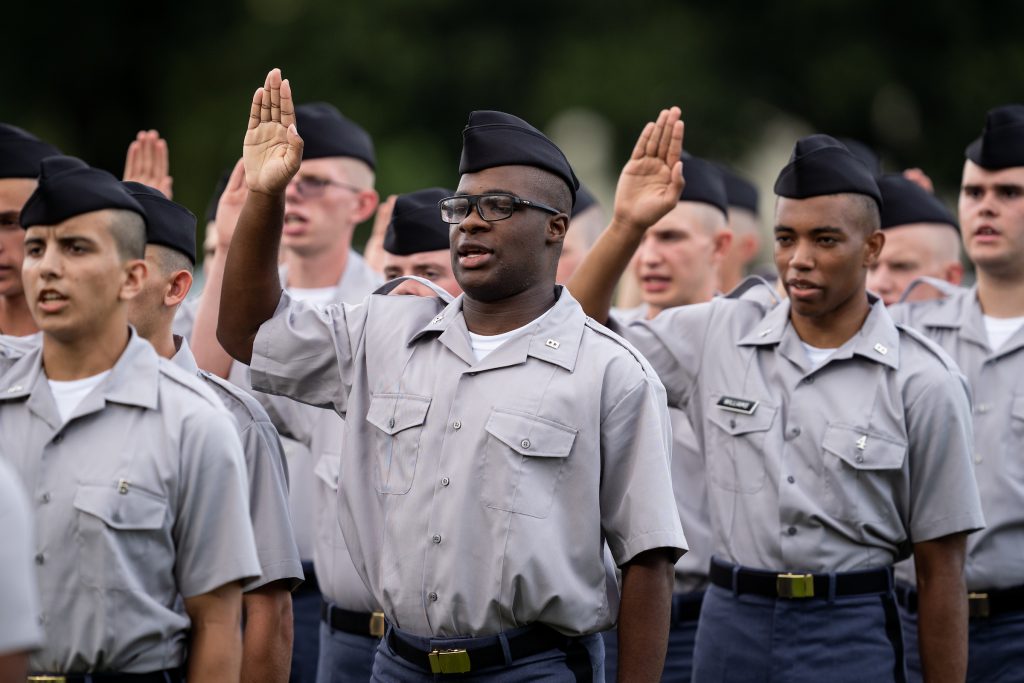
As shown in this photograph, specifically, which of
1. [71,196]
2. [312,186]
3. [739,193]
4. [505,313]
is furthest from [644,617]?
[739,193]

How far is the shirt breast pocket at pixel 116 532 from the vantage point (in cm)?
→ 423

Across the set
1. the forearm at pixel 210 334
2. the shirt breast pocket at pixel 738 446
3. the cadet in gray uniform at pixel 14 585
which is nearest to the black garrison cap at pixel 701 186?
the shirt breast pocket at pixel 738 446

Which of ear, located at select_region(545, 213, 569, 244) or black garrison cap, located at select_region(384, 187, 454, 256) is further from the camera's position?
black garrison cap, located at select_region(384, 187, 454, 256)

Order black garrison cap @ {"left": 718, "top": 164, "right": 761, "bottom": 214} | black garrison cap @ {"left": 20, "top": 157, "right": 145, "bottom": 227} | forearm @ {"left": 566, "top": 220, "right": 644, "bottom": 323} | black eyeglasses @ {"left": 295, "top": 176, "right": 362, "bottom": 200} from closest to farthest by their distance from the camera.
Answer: black garrison cap @ {"left": 20, "top": 157, "right": 145, "bottom": 227}, forearm @ {"left": 566, "top": 220, "right": 644, "bottom": 323}, black eyeglasses @ {"left": 295, "top": 176, "right": 362, "bottom": 200}, black garrison cap @ {"left": 718, "top": 164, "right": 761, "bottom": 214}

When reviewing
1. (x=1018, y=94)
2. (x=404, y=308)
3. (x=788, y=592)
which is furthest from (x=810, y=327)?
(x=1018, y=94)

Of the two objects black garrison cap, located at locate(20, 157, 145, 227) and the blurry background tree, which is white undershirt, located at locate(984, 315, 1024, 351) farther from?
the blurry background tree

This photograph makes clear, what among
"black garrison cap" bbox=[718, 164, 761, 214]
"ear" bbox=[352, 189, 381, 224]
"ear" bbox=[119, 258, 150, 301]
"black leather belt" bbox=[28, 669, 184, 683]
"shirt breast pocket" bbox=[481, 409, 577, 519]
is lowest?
"black leather belt" bbox=[28, 669, 184, 683]

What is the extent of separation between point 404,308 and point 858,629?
1.91 metres

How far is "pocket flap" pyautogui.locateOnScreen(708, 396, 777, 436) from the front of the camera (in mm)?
5949

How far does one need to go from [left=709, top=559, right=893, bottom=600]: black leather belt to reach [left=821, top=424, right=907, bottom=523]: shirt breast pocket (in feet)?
0.64

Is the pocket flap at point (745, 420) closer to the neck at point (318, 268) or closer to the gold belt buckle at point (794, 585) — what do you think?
the gold belt buckle at point (794, 585)

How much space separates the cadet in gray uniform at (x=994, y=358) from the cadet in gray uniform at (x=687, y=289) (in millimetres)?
1033

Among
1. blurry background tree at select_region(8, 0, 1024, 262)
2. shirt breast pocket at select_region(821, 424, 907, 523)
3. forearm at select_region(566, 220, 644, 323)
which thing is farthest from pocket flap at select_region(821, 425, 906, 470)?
blurry background tree at select_region(8, 0, 1024, 262)

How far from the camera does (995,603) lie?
648cm
